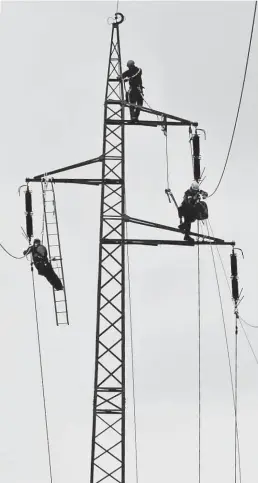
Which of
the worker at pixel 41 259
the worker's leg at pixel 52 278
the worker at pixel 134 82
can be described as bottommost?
the worker's leg at pixel 52 278

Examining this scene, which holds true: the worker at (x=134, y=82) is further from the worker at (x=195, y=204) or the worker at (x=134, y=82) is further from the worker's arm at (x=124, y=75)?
the worker at (x=195, y=204)

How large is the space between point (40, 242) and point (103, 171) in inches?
76.2

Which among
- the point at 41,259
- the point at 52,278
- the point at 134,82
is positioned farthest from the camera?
the point at 134,82

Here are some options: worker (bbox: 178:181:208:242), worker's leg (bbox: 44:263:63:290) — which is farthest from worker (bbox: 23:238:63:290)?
worker (bbox: 178:181:208:242)

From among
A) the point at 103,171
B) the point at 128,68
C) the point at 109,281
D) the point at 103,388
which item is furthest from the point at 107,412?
the point at 128,68

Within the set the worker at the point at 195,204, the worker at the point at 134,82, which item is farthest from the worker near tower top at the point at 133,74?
the worker at the point at 195,204

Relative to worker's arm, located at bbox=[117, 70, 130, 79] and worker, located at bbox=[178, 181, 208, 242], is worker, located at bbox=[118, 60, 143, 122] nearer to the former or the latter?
worker's arm, located at bbox=[117, 70, 130, 79]

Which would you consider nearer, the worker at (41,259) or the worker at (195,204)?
the worker at (195,204)

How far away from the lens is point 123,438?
116ft

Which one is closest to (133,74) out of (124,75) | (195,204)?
(124,75)

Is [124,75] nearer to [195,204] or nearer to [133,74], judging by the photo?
[133,74]

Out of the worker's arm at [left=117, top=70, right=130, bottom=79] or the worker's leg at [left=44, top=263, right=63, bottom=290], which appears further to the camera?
the worker's arm at [left=117, top=70, right=130, bottom=79]

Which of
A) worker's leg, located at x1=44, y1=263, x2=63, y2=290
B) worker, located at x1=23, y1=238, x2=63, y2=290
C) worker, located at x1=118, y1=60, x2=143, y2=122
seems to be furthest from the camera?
worker, located at x1=118, y1=60, x2=143, y2=122

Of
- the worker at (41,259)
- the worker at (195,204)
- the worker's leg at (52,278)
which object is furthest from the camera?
the worker's leg at (52,278)
